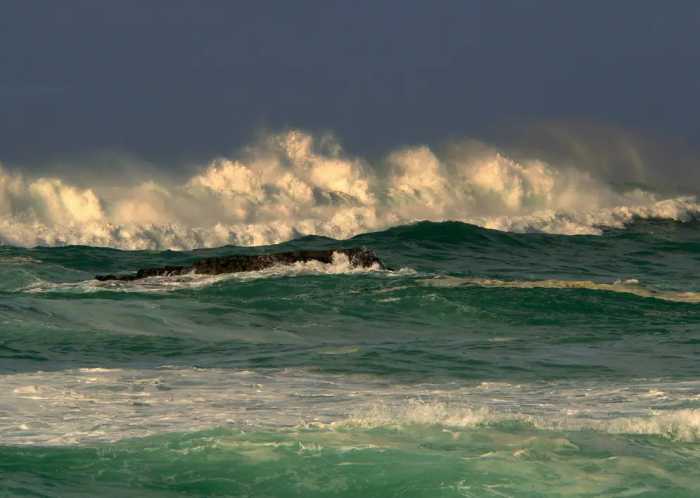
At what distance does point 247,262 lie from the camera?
136 ft

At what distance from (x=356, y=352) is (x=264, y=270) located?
64.8 ft

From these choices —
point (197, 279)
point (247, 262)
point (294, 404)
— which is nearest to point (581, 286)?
point (247, 262)

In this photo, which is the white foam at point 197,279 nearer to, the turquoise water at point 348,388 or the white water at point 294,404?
the turquoise water at point 348,388

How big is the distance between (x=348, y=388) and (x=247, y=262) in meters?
25.4

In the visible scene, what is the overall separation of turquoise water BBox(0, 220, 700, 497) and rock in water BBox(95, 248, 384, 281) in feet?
3.99

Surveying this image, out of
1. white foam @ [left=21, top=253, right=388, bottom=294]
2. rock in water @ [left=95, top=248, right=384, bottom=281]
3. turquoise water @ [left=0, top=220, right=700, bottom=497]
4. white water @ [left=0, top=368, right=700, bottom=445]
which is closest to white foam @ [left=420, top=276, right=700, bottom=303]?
turquoise water @ [left=0, top=220, right=700, bottom=497]

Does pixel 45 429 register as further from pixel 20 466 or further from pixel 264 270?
pixel 264 270

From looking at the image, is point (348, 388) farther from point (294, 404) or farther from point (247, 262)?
point (247, 262)

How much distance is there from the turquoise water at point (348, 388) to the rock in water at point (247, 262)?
122 centimetres

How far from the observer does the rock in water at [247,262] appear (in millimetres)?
40031

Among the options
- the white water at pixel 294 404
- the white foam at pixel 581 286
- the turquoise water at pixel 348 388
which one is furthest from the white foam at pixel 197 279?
the white water at pixel 294 404

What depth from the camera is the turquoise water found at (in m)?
10.4

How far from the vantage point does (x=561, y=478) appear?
33.5 ft

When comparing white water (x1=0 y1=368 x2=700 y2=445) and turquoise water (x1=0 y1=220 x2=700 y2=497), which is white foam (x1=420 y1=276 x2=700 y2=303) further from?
white water (x1=0 y1=368 x2=700 y2=445)
